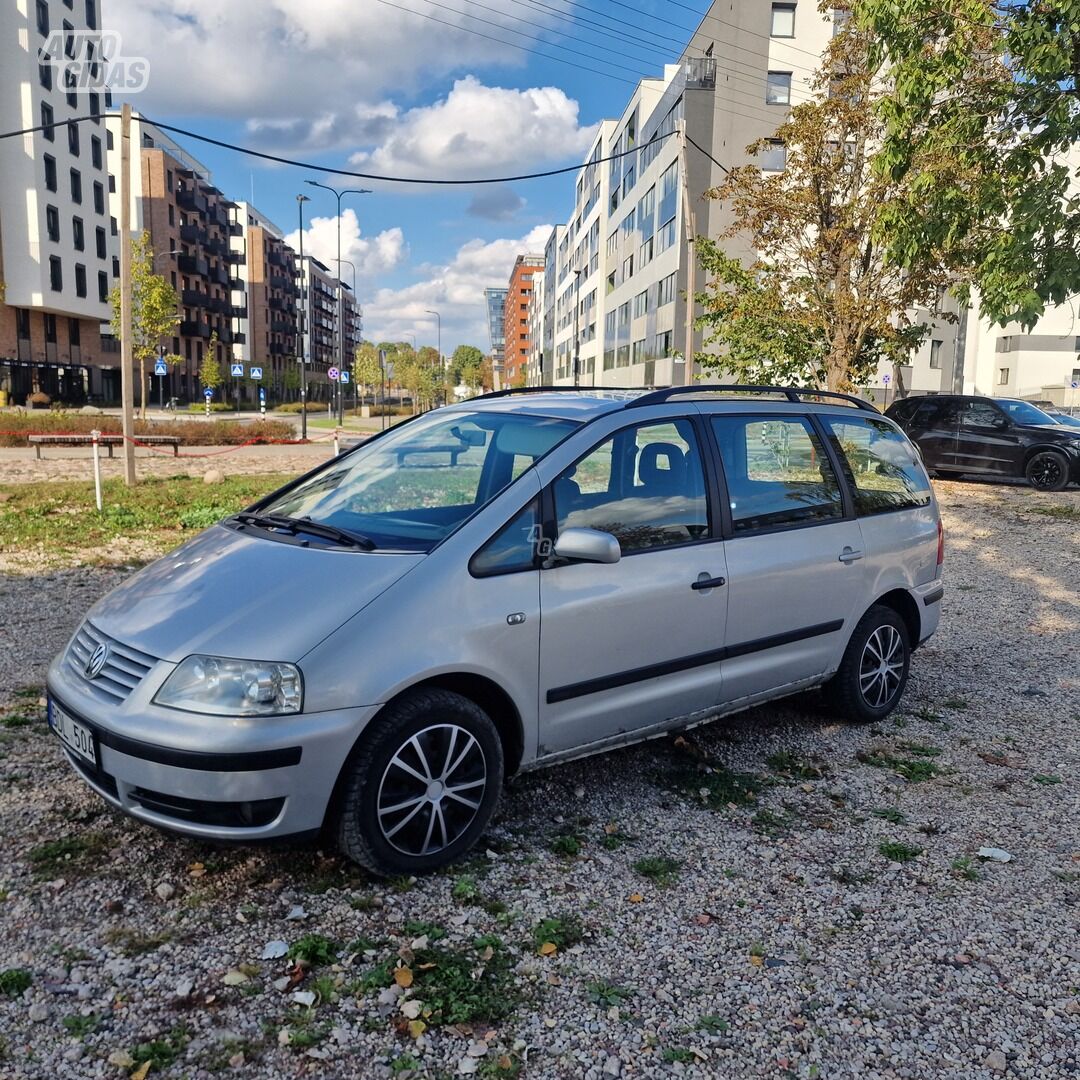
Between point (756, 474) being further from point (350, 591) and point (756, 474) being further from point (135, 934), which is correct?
point (135, 934)

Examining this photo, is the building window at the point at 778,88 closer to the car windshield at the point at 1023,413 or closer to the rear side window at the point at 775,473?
the car windshield at the point at 1023,413

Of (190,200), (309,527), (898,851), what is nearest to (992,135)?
(898,851)

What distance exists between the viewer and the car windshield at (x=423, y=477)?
12.7ft

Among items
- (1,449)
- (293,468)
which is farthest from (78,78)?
(293,468)

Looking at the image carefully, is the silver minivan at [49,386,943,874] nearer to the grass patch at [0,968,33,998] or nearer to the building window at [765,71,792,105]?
the grass patch at [0,968,33,998]

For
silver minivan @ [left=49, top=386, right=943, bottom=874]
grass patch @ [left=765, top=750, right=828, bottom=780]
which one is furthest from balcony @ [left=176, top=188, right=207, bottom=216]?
grass patch @ [left=765, top=750, right=828, bottom=780]

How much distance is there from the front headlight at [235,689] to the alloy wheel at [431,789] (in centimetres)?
45

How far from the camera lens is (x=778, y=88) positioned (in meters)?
39.9

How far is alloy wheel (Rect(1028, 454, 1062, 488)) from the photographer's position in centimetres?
1741

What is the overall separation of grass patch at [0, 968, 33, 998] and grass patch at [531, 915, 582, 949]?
5.08 feet

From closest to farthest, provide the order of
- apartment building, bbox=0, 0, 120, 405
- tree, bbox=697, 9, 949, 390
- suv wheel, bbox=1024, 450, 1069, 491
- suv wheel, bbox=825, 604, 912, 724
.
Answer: suv wheel, bbox=825, 604, 912, 724 < suv wheel, bbox=1024, 450, 1069, 491 < tree, bbox=697, 9, 949, 390 < apartment building, bbox=0, 0, 120, 405

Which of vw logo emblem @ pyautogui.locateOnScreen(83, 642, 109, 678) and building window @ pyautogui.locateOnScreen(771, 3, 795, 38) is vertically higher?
building window @ pyautogui.locateOnScreen(771, 3, 795, 38)

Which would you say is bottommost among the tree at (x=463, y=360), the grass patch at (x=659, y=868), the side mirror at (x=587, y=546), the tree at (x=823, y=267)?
the grass patch at (x=659, y=868)

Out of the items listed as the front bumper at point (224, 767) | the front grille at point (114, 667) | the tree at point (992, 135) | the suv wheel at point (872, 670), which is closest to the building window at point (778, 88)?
the tree at point (992, 135)
